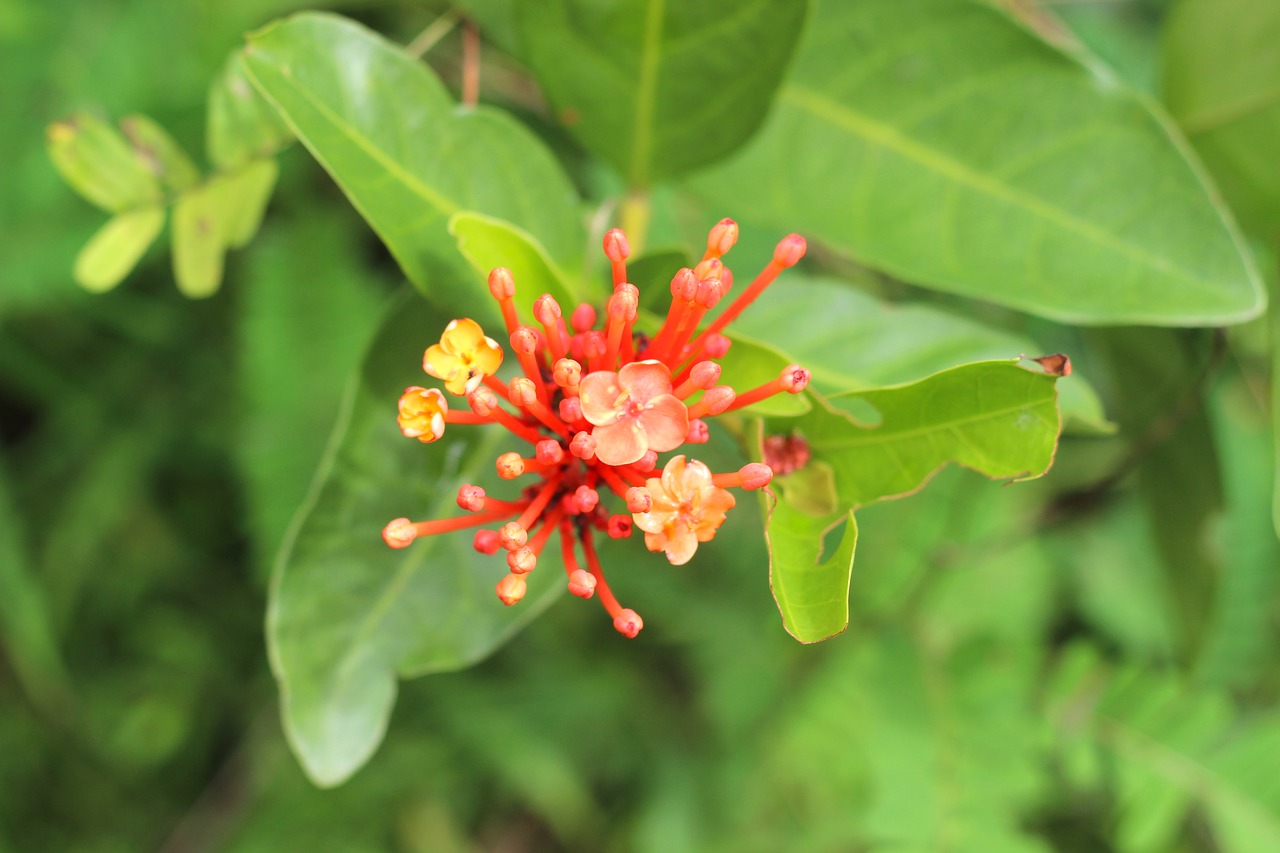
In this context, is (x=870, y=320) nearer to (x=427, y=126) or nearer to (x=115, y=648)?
(x=427, y=126)

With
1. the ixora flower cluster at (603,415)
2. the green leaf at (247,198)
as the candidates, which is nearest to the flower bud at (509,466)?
the ixora flower cluster at (603,415)

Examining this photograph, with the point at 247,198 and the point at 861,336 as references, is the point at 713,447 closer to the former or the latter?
the point at 861,336

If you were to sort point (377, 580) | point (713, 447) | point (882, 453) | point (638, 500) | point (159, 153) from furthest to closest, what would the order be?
point (713, 447) < point (159, 153) < point (377, 580) < point (882, 453) < point (638, 500)

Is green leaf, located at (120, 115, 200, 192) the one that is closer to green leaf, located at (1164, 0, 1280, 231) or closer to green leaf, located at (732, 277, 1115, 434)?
green leaf, located at (732, 277, 1115, 434)

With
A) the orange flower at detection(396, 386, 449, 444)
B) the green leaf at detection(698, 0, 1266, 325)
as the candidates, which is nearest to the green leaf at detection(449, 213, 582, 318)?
the orange flower at detection(396, 386, 449, 444)

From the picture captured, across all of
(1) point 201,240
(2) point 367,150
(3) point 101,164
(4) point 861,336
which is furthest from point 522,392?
(3) point 101,164

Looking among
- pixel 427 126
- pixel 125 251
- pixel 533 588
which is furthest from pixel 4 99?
pixel 533 588

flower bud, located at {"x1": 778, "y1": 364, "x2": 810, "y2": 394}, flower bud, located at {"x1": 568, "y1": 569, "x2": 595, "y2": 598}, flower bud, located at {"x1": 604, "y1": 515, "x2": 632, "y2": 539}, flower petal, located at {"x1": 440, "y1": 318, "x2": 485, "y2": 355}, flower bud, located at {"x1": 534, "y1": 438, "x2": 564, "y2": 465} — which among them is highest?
flower petal, located at {"x1": 440, "y1": 318, "x2": 485, "y2": 355}
